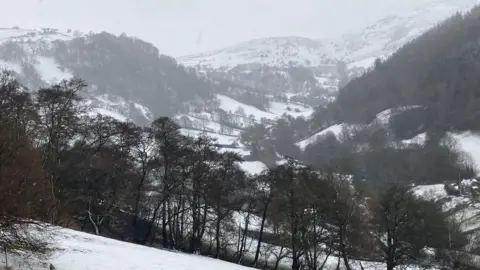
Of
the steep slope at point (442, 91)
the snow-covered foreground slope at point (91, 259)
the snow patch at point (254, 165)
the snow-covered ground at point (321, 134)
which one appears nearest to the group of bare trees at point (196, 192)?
the snow-covered foreground slope at point (91, 259)

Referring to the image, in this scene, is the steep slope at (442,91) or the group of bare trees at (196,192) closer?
the group of bare trees at (196,192)

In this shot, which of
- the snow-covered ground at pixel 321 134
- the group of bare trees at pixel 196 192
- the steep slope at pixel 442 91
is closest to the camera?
the group of bare trees at pixel 196 192

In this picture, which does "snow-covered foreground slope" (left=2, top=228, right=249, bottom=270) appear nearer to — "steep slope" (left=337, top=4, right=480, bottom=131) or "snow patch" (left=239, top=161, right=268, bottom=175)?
"snow patch" (left=239, top=161, right=268, bottom=175)

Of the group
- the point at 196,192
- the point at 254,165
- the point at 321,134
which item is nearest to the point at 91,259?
the point at 196,192

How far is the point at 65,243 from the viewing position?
2230 centimetres

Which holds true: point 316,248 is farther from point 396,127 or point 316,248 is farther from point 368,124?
point 368,124

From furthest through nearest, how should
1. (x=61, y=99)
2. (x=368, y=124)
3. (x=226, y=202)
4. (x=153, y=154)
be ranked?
(x=368, y=124) < (x=153, y=154) < (x=226, y=202) < (x=61, y=99)

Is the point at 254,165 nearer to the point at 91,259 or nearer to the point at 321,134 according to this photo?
the point at 321,134

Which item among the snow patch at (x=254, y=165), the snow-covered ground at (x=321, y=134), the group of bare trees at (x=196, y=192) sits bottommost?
the group of bare trees at (x=196, y=192)

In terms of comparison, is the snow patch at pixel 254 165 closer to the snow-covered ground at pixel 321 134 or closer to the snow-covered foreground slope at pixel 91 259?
the snow-covered ground at pixel 321 134

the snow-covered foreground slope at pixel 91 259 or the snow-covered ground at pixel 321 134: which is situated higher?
the snow-covered ground at pixel 321 134

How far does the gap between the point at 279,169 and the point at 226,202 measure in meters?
6.55

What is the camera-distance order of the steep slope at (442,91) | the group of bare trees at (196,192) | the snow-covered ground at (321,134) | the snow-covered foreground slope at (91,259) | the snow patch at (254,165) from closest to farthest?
the snow-covered foreground slope at (91,259) < the group of bare trees at (196,192) < the snow patch at (254,165) < the steep slope at (442,91) < the snow-covered ground at (321,134)

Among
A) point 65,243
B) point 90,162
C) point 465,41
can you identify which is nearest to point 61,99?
point 90,162
